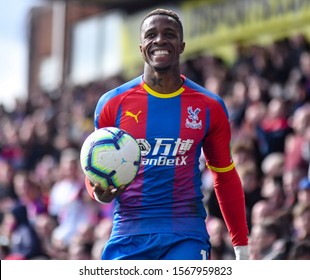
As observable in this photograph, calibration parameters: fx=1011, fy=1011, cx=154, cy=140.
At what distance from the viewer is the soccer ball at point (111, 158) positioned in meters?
6.30

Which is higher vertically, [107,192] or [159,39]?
[159,39]

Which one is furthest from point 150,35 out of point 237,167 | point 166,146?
point 237,167

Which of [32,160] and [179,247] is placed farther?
[32,160]

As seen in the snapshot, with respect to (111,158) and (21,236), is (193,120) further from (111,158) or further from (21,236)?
(21,236)

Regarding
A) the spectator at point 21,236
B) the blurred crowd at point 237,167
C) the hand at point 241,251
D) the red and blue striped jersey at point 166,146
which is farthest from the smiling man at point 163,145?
the spectator at point 21,236

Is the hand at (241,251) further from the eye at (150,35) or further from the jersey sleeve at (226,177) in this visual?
the eye at (150,35)

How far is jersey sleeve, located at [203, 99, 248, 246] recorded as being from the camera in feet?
22.1

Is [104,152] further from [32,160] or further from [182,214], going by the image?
[32,160]

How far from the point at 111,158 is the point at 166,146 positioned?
414mm

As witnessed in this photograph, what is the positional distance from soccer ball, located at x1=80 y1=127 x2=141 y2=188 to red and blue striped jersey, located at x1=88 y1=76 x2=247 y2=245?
0.21 meters

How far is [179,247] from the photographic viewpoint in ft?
21.2

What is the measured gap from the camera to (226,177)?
689cm
